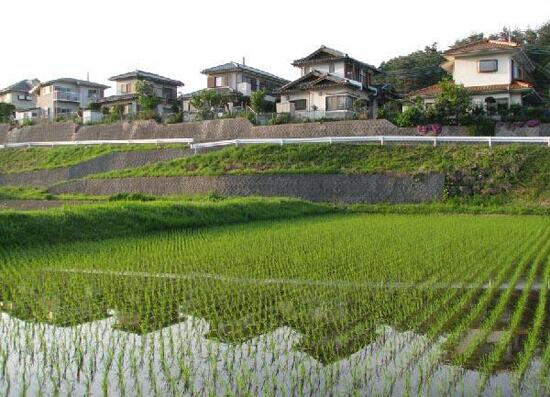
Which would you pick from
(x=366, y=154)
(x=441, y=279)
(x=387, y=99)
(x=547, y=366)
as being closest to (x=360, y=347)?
(x=547, y=366)

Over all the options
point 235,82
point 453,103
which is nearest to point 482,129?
point 453,103

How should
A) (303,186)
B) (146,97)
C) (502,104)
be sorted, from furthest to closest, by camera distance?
(146,97) < (502,104) < (303,186)

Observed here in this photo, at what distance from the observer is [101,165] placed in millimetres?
31391

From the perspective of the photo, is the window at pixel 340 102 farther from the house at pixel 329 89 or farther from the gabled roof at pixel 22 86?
the gabled roof at pixel 22 86

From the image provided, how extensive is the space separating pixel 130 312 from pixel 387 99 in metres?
36.0

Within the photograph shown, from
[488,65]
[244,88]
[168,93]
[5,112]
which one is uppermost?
[168,93]

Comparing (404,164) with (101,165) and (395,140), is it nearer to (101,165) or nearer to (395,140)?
(395,140)

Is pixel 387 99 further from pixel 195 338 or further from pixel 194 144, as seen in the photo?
pixel 195 338

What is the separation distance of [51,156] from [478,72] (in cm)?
2498

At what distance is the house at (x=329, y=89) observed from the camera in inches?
1332

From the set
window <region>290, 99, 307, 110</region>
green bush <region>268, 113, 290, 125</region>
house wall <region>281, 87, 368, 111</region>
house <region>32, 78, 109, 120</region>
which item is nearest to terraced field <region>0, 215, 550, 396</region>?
green bush <region>268, 113, 290, 125</region>

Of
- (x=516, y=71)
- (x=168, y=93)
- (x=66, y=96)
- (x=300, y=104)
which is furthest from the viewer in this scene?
(x=66, y=96)

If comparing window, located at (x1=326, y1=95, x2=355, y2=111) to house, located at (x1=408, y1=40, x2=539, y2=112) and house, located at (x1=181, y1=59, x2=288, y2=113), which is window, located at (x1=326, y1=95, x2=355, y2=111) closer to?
house, located at (x1=408, y1=40, x2=539, y2=112)

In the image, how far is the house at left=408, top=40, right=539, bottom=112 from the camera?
1199 inches
